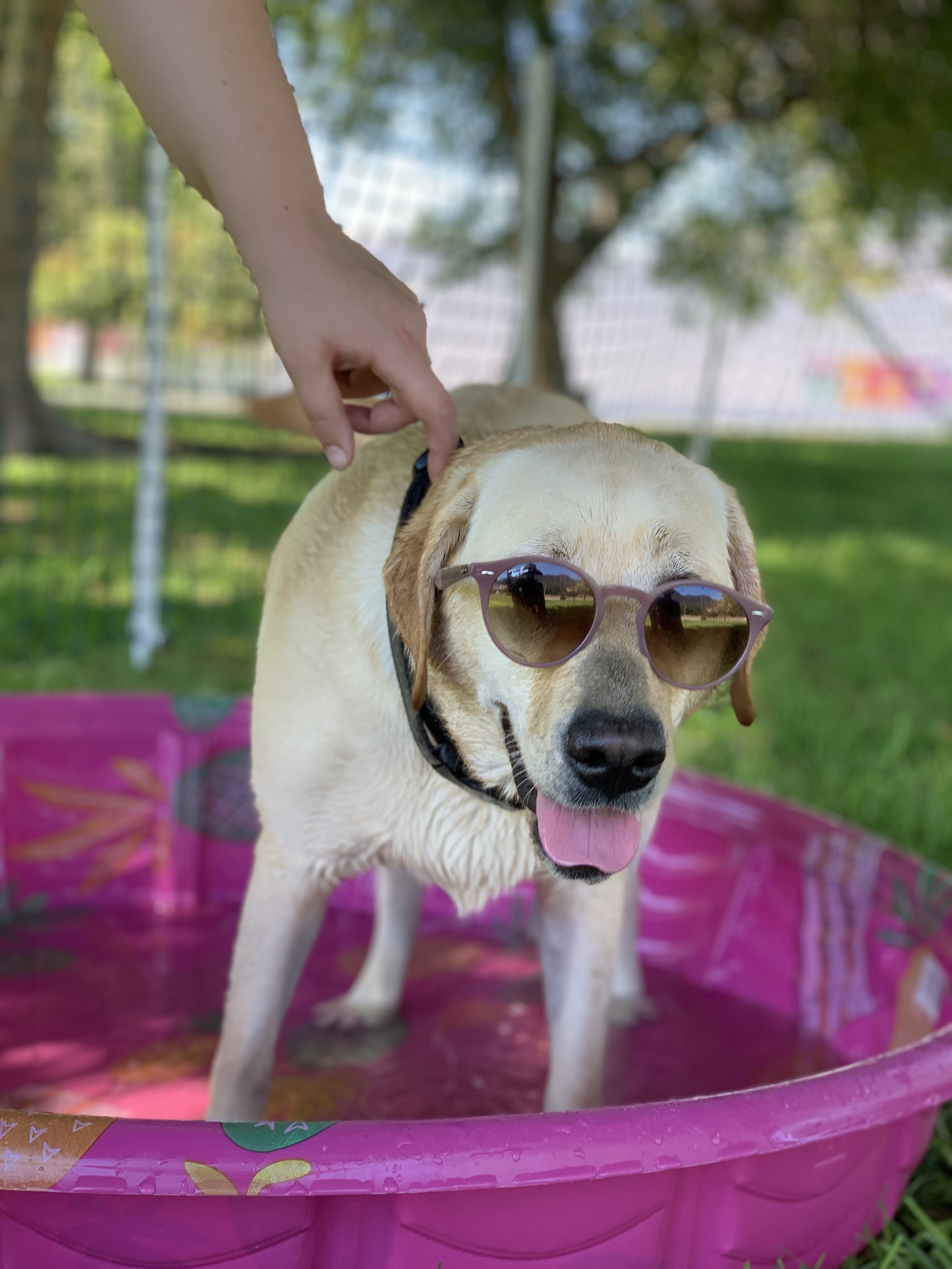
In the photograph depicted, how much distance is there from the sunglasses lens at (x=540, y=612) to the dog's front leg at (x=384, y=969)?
49.0 inches

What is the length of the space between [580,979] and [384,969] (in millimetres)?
796

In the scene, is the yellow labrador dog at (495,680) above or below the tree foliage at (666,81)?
below

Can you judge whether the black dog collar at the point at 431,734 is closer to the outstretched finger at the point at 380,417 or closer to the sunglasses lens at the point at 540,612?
the outstretched finger at the point at 380,417

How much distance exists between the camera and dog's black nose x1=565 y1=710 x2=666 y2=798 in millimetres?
1561

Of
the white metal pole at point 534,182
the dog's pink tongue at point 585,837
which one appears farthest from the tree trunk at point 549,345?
the dog's pink tongue at point 585,837

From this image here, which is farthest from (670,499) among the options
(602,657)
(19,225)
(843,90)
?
(843,90)

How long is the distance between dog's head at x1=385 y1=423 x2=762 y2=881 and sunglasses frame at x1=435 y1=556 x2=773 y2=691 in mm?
17

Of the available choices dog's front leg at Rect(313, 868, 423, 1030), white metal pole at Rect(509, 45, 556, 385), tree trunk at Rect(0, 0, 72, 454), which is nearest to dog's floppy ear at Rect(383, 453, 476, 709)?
dog's front leg at Rect(313, 868, 423, 1030)

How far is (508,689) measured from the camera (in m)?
1.70

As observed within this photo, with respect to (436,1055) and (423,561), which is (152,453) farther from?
(423,561)

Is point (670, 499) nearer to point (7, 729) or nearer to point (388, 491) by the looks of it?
point (388, 491)

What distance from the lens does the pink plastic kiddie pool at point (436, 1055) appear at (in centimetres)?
138

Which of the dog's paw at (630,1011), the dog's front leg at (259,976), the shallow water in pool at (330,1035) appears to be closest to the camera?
the dog's front leg at (259,976)

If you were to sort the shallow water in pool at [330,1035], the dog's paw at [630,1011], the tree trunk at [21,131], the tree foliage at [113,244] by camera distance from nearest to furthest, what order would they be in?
the shallow water in pool at [330,1035] → the dog's paw at [630,1011] → the tree foliage at [113,244] → the tree trunk at [21,131]
